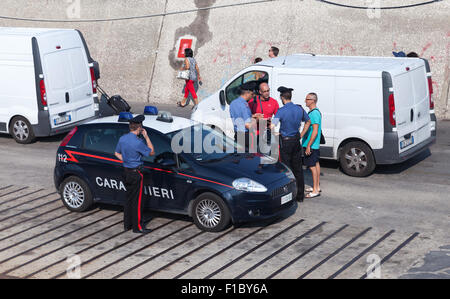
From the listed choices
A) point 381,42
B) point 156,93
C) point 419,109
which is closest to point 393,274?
point 419,109

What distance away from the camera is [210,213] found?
34.6 feet

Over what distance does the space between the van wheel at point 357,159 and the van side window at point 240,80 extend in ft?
6.86

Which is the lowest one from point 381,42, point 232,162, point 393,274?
point 393,274

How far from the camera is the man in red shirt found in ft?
43.4

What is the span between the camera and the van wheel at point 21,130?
16.4m

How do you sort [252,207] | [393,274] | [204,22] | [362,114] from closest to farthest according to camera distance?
1. [393,274]
2. [252,207]
3. [362,114]
4. [204,22]

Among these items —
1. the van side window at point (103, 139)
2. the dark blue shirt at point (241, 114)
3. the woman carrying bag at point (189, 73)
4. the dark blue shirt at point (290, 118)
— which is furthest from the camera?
the woman carrying bag at point (189, 73)

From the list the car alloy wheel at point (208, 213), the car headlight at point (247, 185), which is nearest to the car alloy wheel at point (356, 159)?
the car headlight at point (247, 185)

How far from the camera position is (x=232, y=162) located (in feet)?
35.9

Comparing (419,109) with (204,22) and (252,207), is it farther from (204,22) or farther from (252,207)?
(204,22)

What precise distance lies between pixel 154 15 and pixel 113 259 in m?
14.5

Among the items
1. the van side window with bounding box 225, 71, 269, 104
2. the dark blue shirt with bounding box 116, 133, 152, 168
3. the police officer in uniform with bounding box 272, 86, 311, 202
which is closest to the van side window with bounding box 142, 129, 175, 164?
the dark blue shirt with bounding box 116, 133, 152, 168

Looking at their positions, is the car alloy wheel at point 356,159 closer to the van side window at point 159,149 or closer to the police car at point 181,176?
the police car at point 181,176

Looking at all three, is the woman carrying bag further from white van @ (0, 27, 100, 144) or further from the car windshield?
the car windshield
